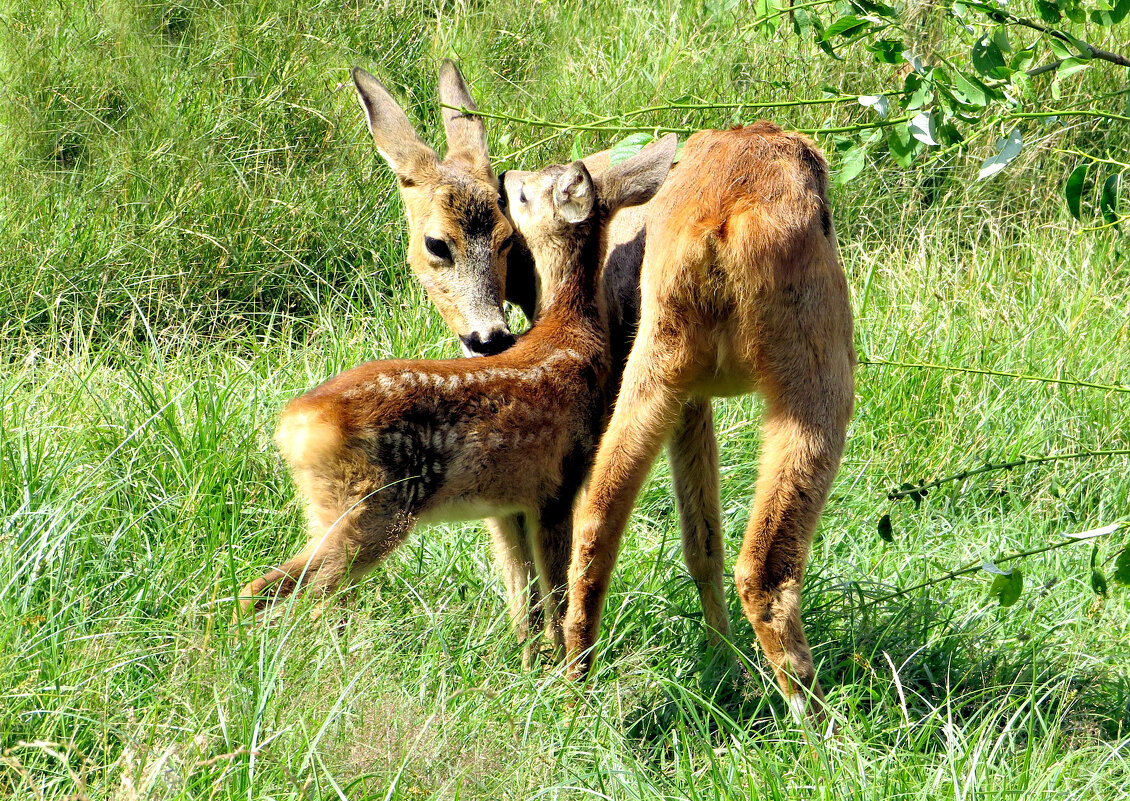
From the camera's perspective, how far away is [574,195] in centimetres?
457

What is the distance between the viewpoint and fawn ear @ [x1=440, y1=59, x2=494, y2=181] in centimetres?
521

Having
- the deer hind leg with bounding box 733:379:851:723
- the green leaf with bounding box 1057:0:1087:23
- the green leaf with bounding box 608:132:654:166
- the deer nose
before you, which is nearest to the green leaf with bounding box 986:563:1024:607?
the deer hind leg with bounding box 733:379:851:723

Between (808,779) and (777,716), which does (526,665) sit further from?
(808,779)

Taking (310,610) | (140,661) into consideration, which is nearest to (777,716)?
(310,610)

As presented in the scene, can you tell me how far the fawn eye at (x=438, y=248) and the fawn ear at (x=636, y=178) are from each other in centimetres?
66

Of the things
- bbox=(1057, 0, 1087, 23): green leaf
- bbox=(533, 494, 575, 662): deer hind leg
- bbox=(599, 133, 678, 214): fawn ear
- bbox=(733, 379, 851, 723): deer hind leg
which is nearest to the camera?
bbox=(1057, 0, 1087, 23): green leaf

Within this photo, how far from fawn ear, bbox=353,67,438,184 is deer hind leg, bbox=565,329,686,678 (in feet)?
5.53

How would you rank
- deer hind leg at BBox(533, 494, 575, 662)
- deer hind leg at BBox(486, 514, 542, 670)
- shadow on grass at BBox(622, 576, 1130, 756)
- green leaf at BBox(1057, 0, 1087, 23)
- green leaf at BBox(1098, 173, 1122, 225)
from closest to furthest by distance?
green leaf at BBox(1057, 0, 1087, 23), green leaf at BBox(1098, 173, 1122, 225), shadow on grass at BBox(622, 576, 1130, 756), deer hind leg at BBox(533, 494, 575, 662), deer hind leg at BBox(486, 514, 542, 670)

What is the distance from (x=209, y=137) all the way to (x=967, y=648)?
4.81 m

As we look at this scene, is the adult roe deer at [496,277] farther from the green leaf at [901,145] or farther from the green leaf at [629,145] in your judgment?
the green leaf at [901,145]

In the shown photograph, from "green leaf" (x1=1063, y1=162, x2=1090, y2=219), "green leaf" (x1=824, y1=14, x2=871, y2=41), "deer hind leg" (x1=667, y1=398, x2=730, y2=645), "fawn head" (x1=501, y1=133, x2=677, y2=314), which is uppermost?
"green leaf" (x1=824, y1=14, x2=871, y2=41)

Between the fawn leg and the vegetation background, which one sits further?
the fawn leg

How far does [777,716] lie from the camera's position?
13.4 ft

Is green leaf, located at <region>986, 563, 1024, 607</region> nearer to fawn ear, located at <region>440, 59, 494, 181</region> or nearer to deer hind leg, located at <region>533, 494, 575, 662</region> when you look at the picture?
deer hind leg, located at <region>533, 494, 575, 662</region>
